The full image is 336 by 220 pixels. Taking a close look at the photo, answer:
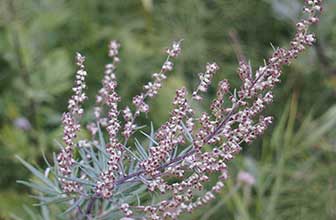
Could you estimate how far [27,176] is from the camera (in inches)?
80.3

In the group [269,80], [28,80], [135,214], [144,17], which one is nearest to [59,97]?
[28,80]

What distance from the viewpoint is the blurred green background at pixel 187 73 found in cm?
194

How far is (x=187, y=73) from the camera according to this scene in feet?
8.02

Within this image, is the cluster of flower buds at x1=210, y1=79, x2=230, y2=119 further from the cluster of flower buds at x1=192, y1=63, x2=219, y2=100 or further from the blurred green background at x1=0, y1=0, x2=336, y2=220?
the blurred green background at x1=0, y1=0, x2=336, y2=220

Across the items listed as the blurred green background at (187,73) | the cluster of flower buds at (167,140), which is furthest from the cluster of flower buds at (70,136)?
the blurred green background at (187,73)

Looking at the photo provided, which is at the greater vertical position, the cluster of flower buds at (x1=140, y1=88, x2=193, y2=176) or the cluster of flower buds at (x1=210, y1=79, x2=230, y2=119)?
the cluster of flower buds at (x1=210, y1=79, x2=230, y2=119)

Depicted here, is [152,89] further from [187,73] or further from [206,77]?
[187,73]

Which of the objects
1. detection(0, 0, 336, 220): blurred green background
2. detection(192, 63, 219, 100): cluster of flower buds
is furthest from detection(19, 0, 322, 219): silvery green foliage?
detection(0, 0, 336, 220): blurred green background

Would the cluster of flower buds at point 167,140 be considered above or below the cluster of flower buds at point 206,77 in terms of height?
below

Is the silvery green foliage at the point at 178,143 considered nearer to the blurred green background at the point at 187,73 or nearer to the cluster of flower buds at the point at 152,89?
the cluster of flower buds at the point at 152,89

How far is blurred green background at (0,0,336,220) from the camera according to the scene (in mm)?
1942

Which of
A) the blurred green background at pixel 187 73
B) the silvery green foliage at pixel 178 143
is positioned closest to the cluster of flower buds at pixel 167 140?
the silvery green foliage at pixel 178 143

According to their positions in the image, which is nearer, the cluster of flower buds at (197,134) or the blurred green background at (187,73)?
the cluster of flower buds at (197,134)

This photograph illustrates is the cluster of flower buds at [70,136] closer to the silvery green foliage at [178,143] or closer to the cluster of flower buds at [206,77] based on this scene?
the silvery green foliage at [178,143]
